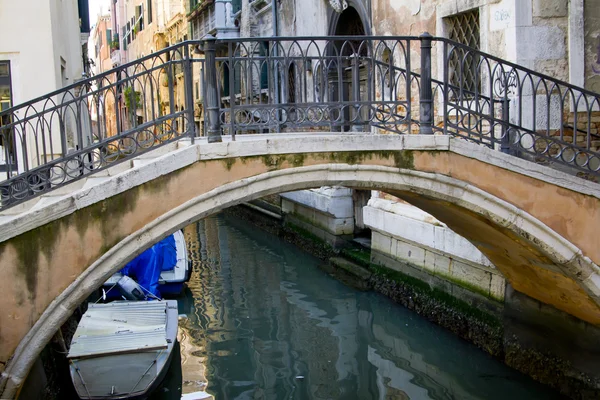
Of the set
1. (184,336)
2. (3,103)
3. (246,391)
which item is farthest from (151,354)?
(3,103)

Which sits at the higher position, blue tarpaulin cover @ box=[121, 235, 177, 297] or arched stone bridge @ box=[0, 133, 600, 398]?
arched stone bridge @ box=[0, 133, 600, 398]

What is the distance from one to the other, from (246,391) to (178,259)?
400 centimetres

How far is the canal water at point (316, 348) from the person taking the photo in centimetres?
754

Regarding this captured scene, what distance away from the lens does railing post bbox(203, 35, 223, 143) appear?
17.6 feet

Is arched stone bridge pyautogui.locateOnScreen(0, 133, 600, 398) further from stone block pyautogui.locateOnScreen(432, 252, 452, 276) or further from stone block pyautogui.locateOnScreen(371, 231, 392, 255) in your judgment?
stone block pyautogui.locateOnScreen(371, 231, 392, 255)

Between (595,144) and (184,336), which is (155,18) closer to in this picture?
(184,336)

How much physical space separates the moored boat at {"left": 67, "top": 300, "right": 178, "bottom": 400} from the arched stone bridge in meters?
1.50

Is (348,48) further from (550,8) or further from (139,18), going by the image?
(139,18)

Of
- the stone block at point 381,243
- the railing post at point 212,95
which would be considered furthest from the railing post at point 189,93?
the stone block at point 381,243

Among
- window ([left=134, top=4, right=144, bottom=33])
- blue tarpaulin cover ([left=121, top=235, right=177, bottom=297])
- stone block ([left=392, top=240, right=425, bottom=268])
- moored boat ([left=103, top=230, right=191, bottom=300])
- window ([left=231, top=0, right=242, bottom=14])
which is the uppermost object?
window ([left=134, top=4, right=144, bottom=33])

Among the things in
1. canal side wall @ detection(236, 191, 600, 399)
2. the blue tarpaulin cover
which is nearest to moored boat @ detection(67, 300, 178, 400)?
the blue tarpaulin cover

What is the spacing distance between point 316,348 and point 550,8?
4482 millimetres

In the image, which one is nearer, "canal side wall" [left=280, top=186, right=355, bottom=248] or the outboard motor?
the outboard motor

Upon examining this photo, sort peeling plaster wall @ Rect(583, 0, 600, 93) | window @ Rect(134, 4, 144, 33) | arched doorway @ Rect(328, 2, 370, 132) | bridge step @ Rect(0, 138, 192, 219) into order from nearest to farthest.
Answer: bridge step @ Rect(0, 138, 192, 219)
peeling plaster wall @ Rect(583, 0, 600, 93)
arched doorway @ Rect(328, 2, 370, 132)
window @ Rect(134, 4, 144, 33)
